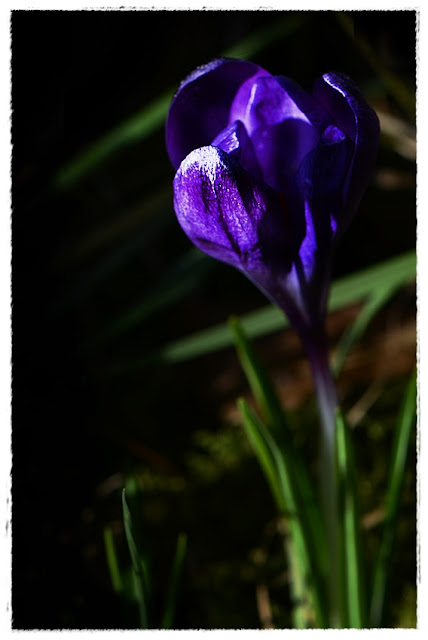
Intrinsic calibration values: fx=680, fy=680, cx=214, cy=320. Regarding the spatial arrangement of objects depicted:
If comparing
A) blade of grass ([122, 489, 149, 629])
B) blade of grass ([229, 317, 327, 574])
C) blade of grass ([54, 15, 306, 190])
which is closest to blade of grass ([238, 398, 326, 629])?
blade of grass ([229, 317, 327, 574])

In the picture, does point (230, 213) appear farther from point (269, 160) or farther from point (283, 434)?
point (283, 434)

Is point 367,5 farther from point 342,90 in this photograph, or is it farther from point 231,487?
point 231,487

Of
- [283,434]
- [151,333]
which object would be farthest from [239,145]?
[151,333]

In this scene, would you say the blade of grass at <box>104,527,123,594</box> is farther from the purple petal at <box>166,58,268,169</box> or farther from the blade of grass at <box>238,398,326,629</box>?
the purple petal at <box>166,58,268,169</box>

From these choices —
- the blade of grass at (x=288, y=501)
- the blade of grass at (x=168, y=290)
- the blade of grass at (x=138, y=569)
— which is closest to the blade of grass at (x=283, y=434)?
the blade of grass at (x=288, y=501)

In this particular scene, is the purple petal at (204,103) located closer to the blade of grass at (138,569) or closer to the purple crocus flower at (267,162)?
the purple crocus flower at (267,162)

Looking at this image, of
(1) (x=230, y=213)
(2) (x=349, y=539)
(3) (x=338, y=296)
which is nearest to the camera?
(1) (x=230, y=213)
